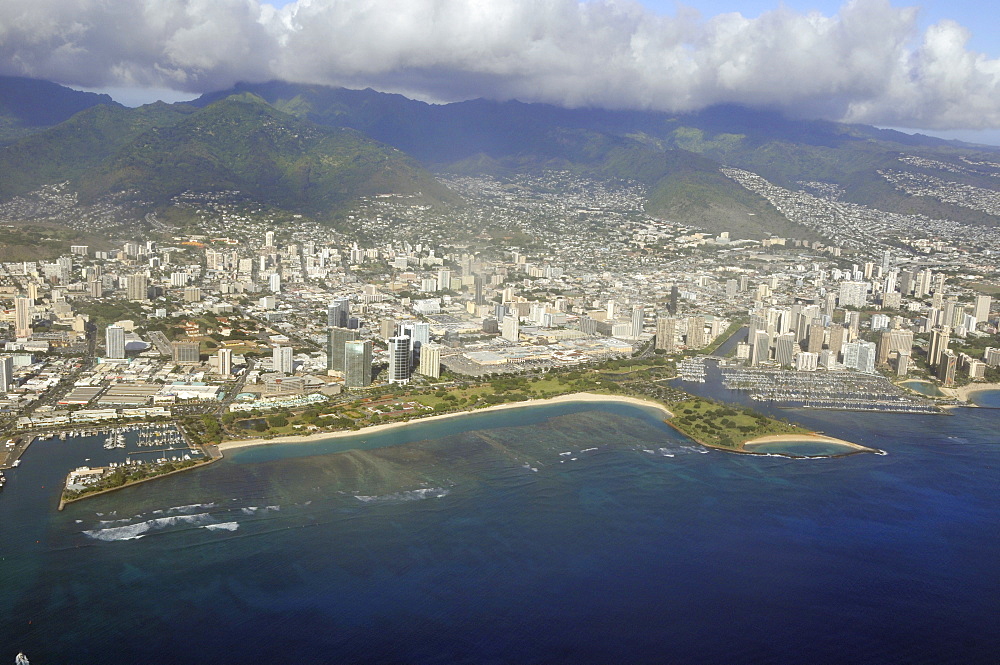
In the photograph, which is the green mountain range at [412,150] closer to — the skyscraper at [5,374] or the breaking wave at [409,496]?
the skyscraper at [5,374]

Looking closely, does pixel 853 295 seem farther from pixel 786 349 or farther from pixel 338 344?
pixel 338 344

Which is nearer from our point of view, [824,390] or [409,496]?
[409,496]

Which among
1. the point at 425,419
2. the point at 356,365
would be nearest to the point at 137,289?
the point at 356,365

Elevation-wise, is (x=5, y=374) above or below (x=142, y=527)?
above

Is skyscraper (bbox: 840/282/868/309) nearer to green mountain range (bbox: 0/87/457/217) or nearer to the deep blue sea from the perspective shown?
the deep blue sea

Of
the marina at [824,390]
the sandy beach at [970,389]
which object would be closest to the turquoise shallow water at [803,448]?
the marina at [824,390]

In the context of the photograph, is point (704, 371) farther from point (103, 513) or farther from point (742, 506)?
point (103, 513)

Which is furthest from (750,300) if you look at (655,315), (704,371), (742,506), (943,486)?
(742,506)
